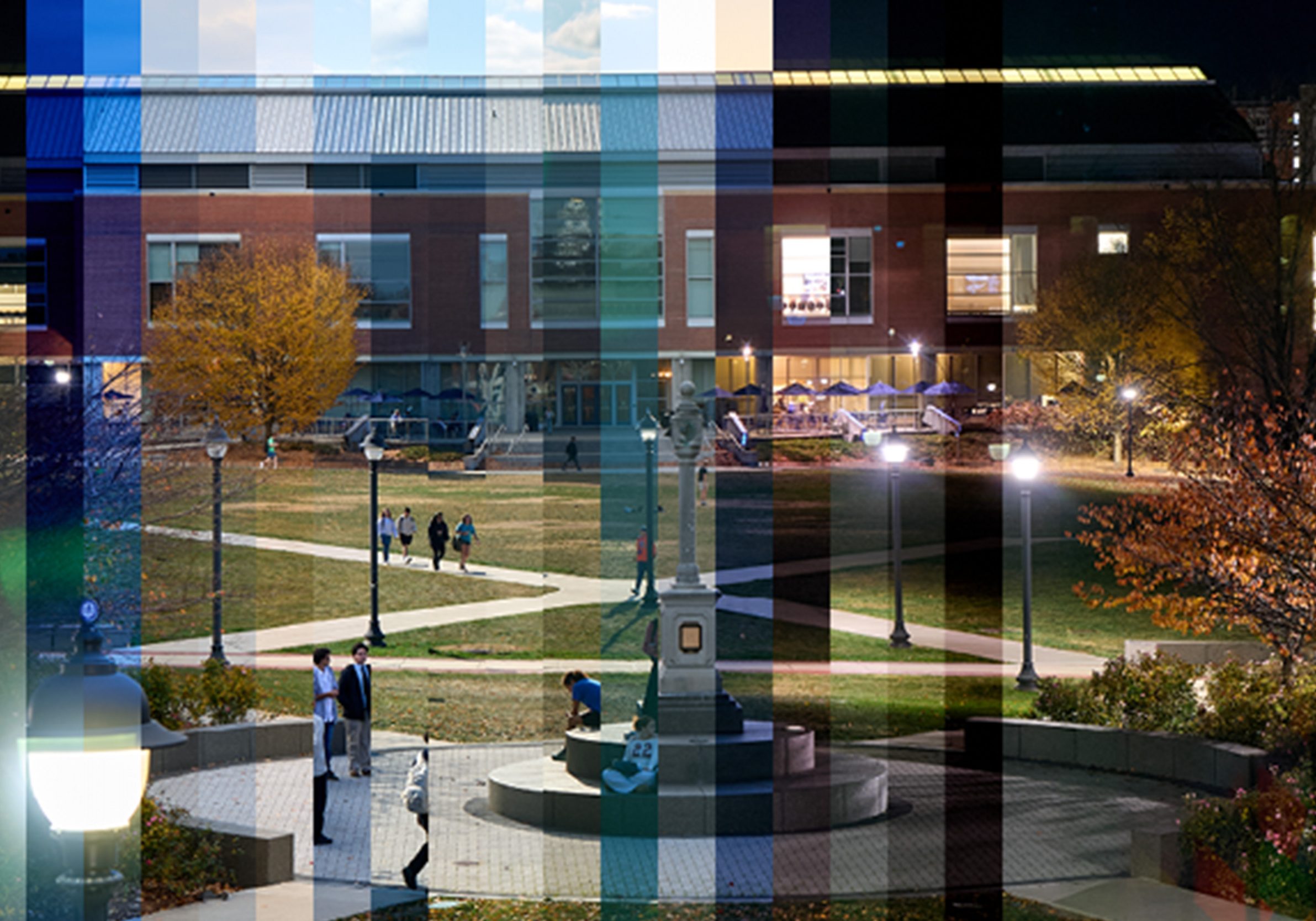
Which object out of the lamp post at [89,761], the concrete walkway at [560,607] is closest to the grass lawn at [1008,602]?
the concrete walkway at [560,607]

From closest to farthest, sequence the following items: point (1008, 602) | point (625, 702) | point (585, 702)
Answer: point (585, 702)
point (625, 702)
point (1008, 602)

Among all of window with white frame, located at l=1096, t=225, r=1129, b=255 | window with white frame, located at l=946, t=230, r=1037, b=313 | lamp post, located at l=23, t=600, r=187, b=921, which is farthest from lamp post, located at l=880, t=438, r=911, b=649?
window with white frame, located at l=1096, t=225, r=1129, b=255

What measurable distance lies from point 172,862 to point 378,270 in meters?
55.0

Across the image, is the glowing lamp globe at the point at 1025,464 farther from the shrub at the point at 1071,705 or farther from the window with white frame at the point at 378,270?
the window with white frame at the point at 378,270

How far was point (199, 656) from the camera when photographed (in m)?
27.0

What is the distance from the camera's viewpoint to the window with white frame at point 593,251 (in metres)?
64.4

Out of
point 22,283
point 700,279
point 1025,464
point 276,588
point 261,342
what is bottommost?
point 276,588

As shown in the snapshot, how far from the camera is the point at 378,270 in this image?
6500 cm

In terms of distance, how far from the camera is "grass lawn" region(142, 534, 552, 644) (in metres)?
30.4

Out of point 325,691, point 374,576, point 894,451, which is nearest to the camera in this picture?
point 325,691

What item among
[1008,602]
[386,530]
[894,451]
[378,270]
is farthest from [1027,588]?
[378,270]

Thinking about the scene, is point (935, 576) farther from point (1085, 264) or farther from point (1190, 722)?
point (1085, 264)

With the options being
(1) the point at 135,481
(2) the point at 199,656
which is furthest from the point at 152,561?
(1) the point at 135,481

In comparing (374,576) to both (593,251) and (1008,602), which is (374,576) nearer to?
(1008,602)
